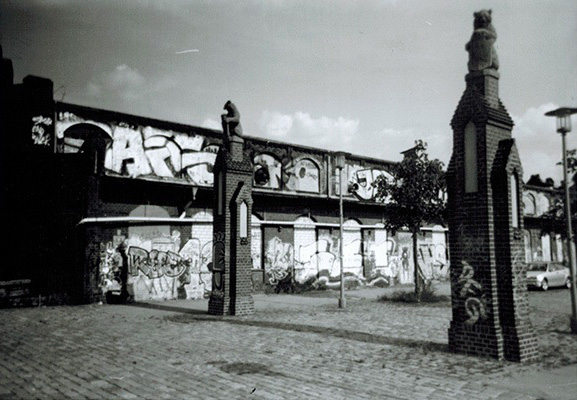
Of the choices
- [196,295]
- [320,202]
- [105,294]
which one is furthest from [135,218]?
[320,202]

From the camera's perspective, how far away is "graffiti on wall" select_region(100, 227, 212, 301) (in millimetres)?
18547

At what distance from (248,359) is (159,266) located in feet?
40.9

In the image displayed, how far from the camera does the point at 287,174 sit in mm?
24359

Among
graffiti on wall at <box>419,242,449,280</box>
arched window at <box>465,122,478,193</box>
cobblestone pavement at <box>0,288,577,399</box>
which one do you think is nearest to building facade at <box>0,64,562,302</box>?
cobblestone pavement at <box>0,288,577,399</box>

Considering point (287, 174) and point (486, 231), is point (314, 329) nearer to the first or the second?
point (486, 231)

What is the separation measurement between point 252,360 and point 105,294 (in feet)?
39.0

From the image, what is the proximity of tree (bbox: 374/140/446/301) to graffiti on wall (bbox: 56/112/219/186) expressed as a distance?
314 inches

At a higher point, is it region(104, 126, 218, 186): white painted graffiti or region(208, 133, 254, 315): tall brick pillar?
region(104, 126, 218, 186): white painted graffiti

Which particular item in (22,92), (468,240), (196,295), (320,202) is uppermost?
(22,92)

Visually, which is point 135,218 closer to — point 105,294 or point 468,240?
point 105,294

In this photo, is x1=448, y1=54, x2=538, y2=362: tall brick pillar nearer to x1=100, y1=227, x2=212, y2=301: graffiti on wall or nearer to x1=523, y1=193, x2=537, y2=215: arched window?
x1=100, y1=227, x2=212, y2=301: graffiti on wall

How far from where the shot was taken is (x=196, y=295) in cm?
2092

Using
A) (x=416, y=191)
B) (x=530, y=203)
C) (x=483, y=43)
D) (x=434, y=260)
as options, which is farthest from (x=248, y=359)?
(x=530, y=203)

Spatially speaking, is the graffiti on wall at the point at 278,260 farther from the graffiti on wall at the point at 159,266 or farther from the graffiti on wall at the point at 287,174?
the graffiti on wall at the point at 159,266
